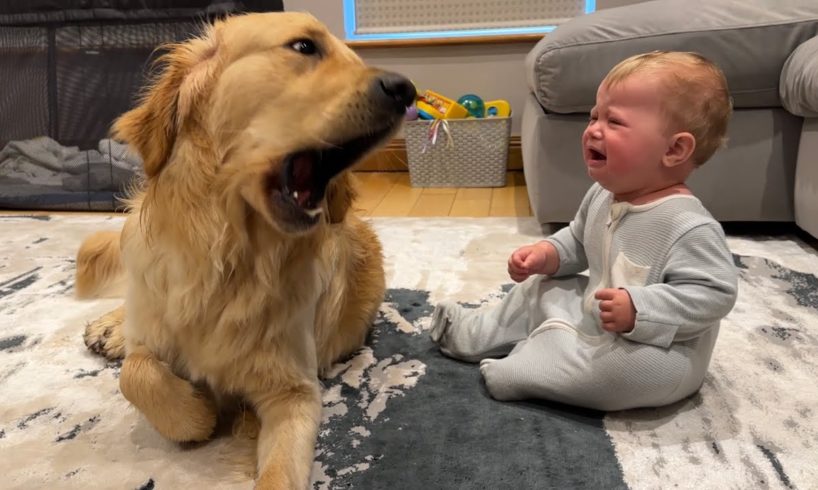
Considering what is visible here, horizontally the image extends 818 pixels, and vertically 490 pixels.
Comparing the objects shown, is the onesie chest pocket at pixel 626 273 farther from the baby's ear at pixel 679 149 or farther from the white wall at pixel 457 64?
the white wall at pixel 457 64

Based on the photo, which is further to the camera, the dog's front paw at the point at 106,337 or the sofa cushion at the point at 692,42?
the sofa cushion at the point at 692,42

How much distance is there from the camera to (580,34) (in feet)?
6.82

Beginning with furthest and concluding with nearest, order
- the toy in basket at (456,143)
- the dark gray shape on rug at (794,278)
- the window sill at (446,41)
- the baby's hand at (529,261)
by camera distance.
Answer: the window sill at (446,41)
the toy in basket at (456,143)
the dark gray shape on rug at (794,278)
the baby's hand at (529,261)

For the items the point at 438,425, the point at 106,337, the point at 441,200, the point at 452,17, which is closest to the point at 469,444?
the point at 438,425

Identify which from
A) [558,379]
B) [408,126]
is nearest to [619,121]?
[558,379]

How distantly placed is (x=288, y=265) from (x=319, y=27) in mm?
387

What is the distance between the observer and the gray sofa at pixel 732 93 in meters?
1.97

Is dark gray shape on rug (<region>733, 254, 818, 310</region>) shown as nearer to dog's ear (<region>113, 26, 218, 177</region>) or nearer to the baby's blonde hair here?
the baby's blonde hair

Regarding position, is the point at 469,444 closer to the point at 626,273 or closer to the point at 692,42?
the point at 626,273

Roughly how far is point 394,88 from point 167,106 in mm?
350

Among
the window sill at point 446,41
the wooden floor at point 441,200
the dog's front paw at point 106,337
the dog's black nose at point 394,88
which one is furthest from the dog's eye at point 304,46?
the window sill at point 446,41

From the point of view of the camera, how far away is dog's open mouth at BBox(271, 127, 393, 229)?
3.17 feet

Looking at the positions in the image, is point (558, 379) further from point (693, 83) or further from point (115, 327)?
point (115, 327)

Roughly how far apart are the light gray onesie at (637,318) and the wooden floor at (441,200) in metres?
1.36
